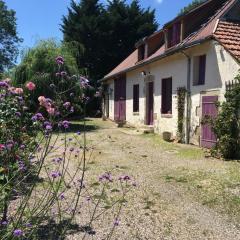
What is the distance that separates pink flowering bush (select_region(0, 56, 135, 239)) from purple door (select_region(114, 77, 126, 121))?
17443mm

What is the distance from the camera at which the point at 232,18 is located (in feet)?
51.3

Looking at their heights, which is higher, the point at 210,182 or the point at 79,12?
the point at 79,12

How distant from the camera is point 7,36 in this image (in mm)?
54875

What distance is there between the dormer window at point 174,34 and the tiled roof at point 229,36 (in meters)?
3.02

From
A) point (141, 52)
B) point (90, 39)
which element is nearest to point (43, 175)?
point (141, 52)

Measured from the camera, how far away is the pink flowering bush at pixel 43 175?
10.9 feet

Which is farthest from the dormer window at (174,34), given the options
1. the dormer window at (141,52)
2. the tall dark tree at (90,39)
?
the tall dark tree at (90,39)

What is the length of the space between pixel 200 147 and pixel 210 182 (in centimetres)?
601

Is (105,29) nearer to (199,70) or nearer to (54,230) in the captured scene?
(199,70)

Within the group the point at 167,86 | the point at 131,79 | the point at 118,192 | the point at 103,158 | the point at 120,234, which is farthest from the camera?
the point at 131,79

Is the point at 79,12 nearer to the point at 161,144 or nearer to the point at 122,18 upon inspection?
the point at 122,18

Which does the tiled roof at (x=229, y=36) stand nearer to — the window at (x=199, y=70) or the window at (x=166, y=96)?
the window at (x=199, y=70)

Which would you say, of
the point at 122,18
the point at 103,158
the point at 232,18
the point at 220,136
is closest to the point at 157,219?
the point at 103,158

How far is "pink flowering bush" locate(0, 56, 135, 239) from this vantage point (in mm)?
3324
